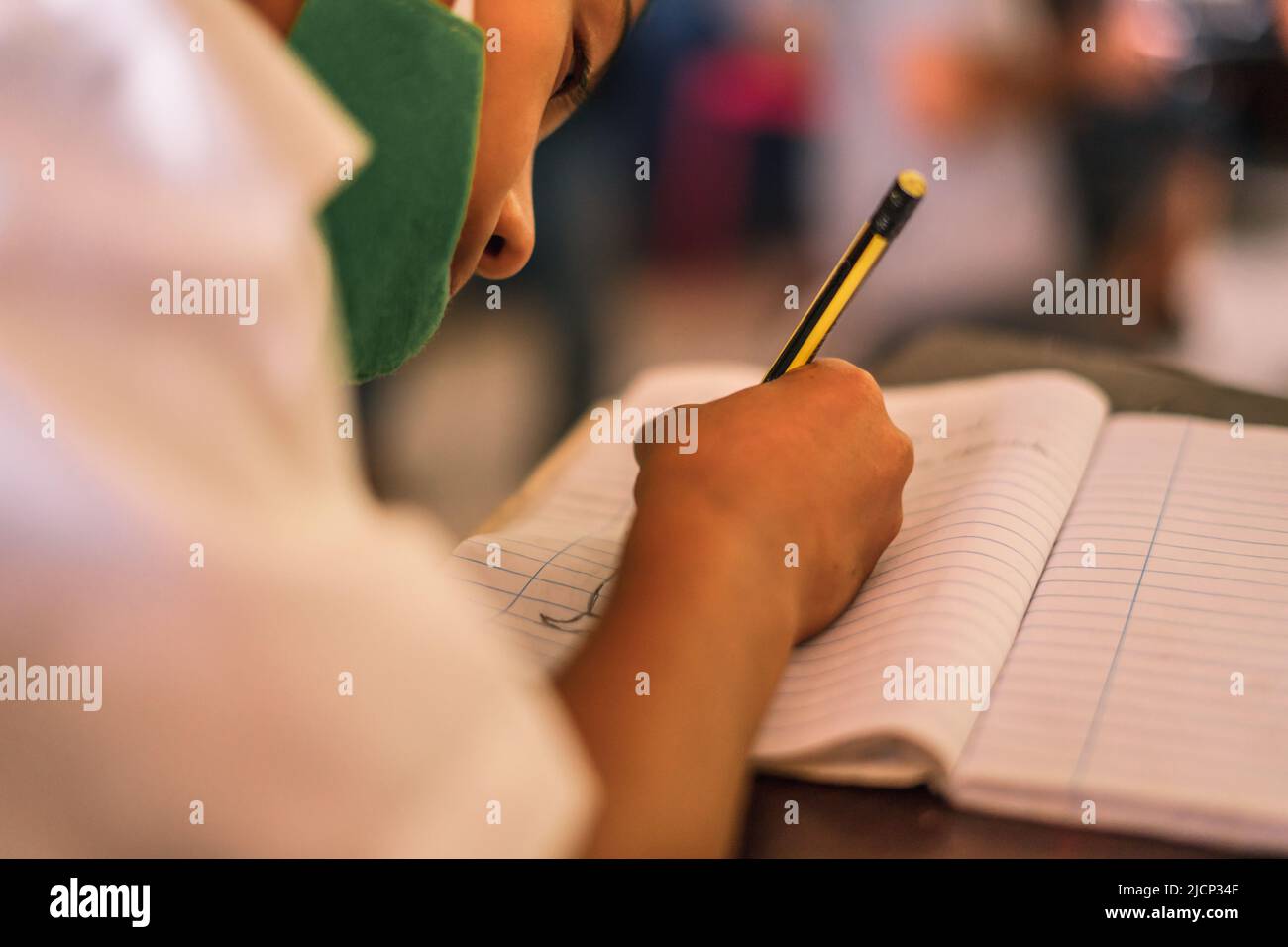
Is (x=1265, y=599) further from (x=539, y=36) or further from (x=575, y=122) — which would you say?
(x=575, y=122)

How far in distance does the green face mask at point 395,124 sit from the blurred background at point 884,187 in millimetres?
1073

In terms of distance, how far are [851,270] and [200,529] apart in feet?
1.28

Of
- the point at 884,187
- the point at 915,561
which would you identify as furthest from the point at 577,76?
the point at 884,187

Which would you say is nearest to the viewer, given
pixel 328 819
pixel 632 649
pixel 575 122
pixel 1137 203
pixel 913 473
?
pixel 328 819

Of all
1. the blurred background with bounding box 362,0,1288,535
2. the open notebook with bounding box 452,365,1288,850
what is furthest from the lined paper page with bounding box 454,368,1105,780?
the blurred background with bounding box 362,0,1288,535

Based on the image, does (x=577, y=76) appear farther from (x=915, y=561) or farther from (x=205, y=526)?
(x=205, y=526)

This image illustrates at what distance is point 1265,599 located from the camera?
0.51 metres

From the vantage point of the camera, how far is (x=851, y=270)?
1.94ft

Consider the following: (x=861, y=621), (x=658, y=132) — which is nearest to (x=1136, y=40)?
(x=658, y=132)

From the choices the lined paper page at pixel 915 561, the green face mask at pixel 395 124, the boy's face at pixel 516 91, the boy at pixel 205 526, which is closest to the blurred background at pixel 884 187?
the lined paper page at pixel 915 561

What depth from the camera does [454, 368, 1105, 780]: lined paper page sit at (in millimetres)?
454

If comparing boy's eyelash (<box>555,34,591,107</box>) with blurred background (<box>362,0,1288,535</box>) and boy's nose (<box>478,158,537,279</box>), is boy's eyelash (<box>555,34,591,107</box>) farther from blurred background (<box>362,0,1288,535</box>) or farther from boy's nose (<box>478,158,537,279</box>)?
blurred background (<box>362,0,1288,535</box>)

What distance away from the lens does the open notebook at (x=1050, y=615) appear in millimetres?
420
